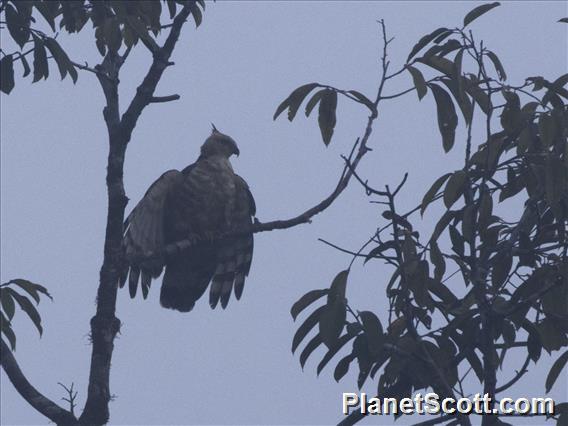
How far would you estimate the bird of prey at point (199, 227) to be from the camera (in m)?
8.25

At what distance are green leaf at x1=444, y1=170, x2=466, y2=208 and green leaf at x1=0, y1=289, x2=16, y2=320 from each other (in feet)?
6.50

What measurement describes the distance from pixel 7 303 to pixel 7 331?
24cm

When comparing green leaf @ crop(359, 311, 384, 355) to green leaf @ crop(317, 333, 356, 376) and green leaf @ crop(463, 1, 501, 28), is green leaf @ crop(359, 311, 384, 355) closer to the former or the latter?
green leaf @ crop(317, 333, 356, 376)

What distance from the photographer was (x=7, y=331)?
174 inches

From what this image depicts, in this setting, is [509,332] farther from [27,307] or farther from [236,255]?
[236,255]

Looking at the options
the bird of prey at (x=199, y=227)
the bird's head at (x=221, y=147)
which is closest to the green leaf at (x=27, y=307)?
the bird of prey at (x=199, y=227)

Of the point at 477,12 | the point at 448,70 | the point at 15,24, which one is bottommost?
the point at 448,70

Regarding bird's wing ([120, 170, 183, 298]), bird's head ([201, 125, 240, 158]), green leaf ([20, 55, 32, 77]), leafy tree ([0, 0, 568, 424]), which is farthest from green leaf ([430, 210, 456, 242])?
bird's head ([201, 125, 240, 158])

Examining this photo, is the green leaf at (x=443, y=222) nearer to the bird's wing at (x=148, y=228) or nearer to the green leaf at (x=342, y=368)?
the green leaf at (x=342, y=368)

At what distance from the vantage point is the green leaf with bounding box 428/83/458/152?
4.61m

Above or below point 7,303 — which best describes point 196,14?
above

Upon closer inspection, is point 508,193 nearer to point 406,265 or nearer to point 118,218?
point 406,265

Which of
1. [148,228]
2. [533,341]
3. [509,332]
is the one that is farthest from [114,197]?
[148,228]

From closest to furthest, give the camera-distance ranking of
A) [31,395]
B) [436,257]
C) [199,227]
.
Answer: [436,257], [31,395], [199,227]
